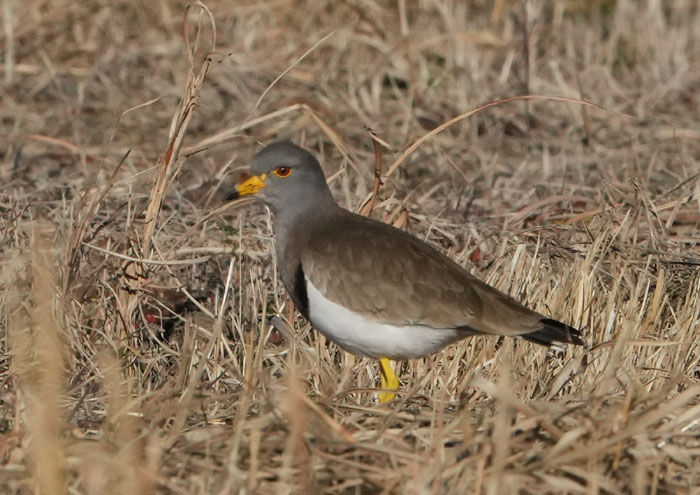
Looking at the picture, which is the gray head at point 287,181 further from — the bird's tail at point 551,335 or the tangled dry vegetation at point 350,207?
the bird's tail at point 551,335

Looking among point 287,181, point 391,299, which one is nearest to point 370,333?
point 391,299

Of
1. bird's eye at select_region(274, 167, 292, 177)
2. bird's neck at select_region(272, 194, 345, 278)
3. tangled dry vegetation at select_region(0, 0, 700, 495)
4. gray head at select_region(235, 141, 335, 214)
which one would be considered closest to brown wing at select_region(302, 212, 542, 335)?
bird's neck at select_region(272, 194, 345, 278)

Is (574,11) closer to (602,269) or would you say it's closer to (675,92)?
(675,92)

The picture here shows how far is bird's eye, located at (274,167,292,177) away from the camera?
5.11m

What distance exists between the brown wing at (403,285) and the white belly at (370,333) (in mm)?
35

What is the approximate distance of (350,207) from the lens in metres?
6.27

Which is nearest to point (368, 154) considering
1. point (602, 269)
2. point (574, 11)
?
point (602, 269)

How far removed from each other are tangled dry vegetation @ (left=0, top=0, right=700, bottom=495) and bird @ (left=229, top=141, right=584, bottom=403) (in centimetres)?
18

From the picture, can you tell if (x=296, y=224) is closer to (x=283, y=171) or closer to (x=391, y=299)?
(x=283, y=171)

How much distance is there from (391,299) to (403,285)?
0.24 feet

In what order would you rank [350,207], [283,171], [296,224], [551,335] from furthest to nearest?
[350,207] < [283,171] < [296,224] < [551,335]

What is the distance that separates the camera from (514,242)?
5.70 meters

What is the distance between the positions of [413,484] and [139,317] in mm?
2231

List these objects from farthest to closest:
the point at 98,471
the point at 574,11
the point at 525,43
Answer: the point at 574,11
the point at 525,43
the point at 98,471
